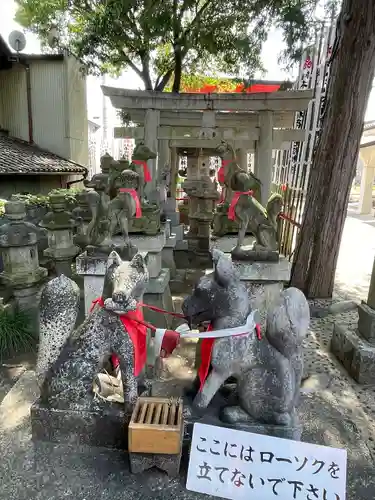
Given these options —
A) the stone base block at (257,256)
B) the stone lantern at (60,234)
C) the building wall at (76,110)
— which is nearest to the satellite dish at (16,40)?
the building wall at (76,110)

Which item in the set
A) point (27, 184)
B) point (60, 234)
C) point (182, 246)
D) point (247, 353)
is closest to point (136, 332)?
point (247, 353)

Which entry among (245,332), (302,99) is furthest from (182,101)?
(245,332)

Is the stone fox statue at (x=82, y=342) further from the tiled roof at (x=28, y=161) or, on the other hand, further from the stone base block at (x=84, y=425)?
the tiled roof at (x=28, y=161)

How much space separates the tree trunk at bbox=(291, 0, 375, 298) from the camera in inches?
194

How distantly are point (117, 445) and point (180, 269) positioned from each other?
5.12 meters

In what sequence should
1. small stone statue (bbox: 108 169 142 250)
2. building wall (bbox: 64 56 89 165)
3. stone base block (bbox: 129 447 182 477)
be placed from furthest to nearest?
1. building wall (bbox: 64 56 89 165)
2. small stone statue (bbox: 108 169 142 250)
3. stone base block (bbox: 129 447 182 477)

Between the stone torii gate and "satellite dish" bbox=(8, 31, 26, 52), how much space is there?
7.50 metres

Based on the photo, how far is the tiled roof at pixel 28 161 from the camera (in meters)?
10.3

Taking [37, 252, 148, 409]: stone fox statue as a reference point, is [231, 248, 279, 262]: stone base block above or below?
above

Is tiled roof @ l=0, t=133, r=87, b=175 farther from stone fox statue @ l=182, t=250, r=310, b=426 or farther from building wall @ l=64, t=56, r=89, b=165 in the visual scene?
stone fox statue @ l=182, t=250, r=310, b=426

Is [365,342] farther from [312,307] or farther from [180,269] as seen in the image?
[180,269]

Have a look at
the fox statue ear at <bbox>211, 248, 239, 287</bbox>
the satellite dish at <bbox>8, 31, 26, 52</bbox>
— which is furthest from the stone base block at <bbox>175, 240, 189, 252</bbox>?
the satellite dish at <bbox>8, 31, 26, 52</bbox>

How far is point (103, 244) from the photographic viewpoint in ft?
12.3

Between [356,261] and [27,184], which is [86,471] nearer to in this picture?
[356,261]
